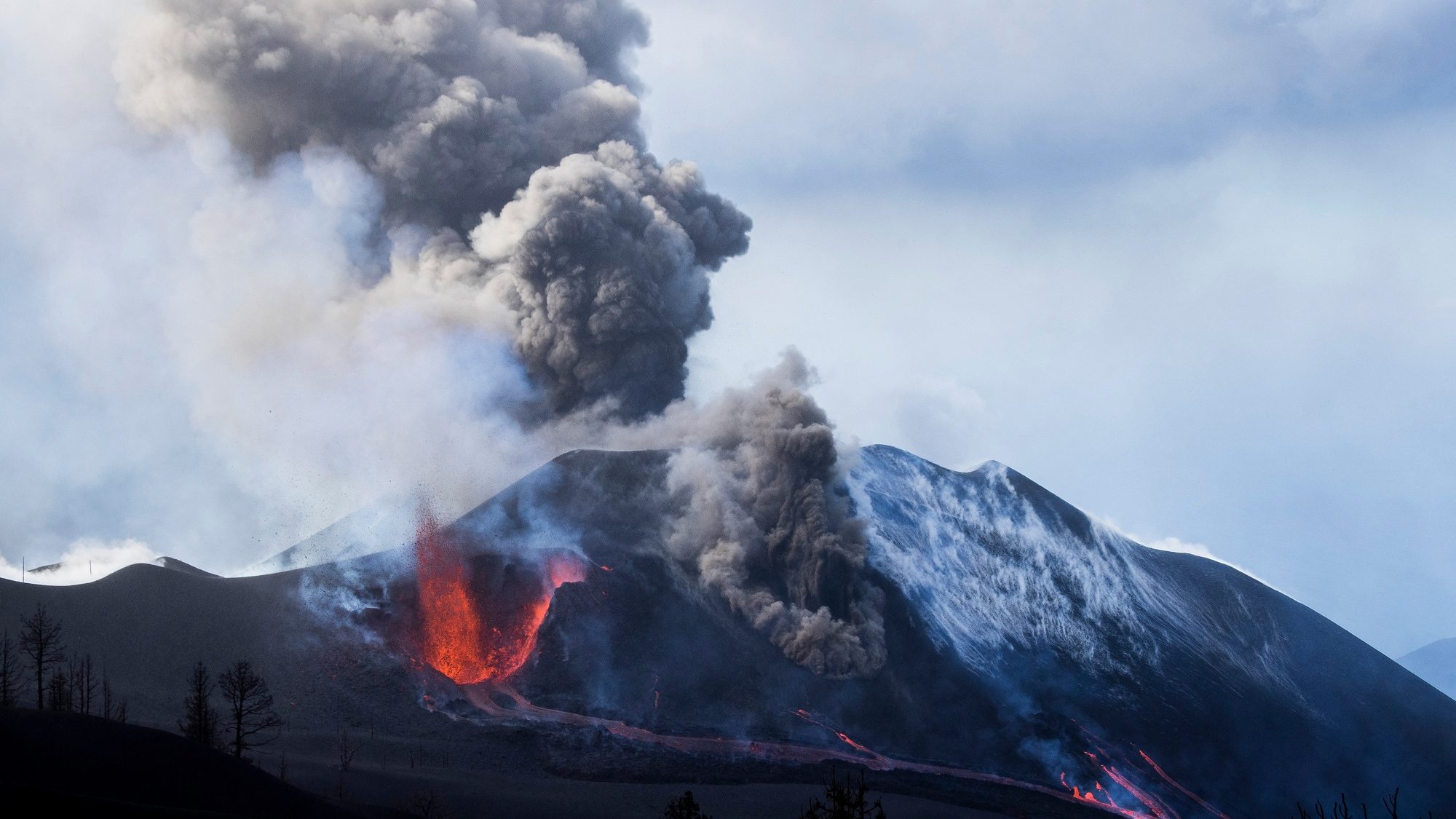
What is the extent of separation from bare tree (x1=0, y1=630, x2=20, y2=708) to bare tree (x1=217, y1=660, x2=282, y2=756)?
6196 millimetres

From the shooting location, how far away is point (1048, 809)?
167 ft

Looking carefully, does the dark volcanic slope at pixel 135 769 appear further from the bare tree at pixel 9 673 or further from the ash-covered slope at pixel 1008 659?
the ash-covered slope at pixel 1008 659

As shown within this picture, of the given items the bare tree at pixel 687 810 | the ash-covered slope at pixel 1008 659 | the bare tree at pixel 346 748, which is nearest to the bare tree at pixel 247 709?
the bare tree at pixel 346 748

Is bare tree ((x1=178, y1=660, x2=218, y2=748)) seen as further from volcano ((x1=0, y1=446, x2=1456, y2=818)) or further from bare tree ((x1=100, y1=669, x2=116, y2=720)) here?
volcano ((x1=0, y1=446, x2=1456, y2=818))

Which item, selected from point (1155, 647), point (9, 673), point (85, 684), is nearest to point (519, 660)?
point (85, 684)

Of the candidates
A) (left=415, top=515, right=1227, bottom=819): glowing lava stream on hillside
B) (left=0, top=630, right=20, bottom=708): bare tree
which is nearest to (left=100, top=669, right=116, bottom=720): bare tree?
(left=0, top=630, right=20, bottom=708): bare tree

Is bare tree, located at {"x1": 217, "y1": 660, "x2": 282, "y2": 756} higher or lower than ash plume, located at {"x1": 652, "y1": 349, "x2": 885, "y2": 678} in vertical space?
lower

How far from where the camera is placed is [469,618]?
58156 mm

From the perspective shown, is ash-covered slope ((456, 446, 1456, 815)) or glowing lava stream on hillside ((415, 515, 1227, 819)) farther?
ash-covered slope ((456, 446, 1456, 815))

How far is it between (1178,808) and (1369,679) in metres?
24.5

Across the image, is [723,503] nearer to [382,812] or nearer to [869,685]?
[869,685]

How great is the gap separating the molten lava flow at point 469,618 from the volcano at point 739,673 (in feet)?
0.43

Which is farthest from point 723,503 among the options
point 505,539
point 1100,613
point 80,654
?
point 80,654

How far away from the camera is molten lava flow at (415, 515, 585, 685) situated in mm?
56031
